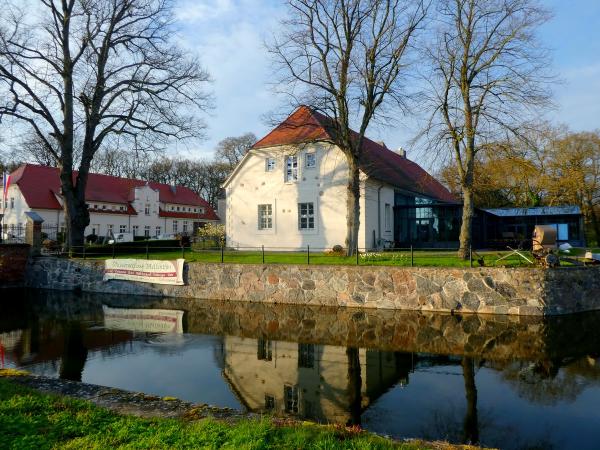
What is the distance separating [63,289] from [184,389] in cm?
1697

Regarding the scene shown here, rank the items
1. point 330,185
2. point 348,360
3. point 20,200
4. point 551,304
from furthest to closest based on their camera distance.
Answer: point 20,200 < point 330,185 < point 551,304 < point 348,360

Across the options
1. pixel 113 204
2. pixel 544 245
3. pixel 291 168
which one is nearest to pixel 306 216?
pixel 291 168

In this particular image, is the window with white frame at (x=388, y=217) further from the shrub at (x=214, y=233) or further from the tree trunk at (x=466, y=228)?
the shrub at (x=214, y=233)

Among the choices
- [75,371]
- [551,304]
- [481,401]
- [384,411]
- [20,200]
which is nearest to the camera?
[384,411]

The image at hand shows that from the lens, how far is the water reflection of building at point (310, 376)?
20.9 ft

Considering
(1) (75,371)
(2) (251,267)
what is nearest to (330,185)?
(2) (251,267)

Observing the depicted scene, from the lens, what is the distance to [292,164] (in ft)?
84.2

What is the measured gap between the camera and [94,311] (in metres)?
15.0

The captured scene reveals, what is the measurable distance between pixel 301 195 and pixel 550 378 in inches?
730

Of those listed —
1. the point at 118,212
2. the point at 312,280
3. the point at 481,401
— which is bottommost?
the point at 481,401

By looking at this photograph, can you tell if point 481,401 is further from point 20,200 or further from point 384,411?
point 20,200

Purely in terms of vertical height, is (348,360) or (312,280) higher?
(312,280)

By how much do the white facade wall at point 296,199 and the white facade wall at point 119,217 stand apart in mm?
22273

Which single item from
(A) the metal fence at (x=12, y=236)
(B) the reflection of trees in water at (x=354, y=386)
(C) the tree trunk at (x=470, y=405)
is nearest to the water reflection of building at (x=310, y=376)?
(B) the reflection of trees in water at (x=354, y=386)
